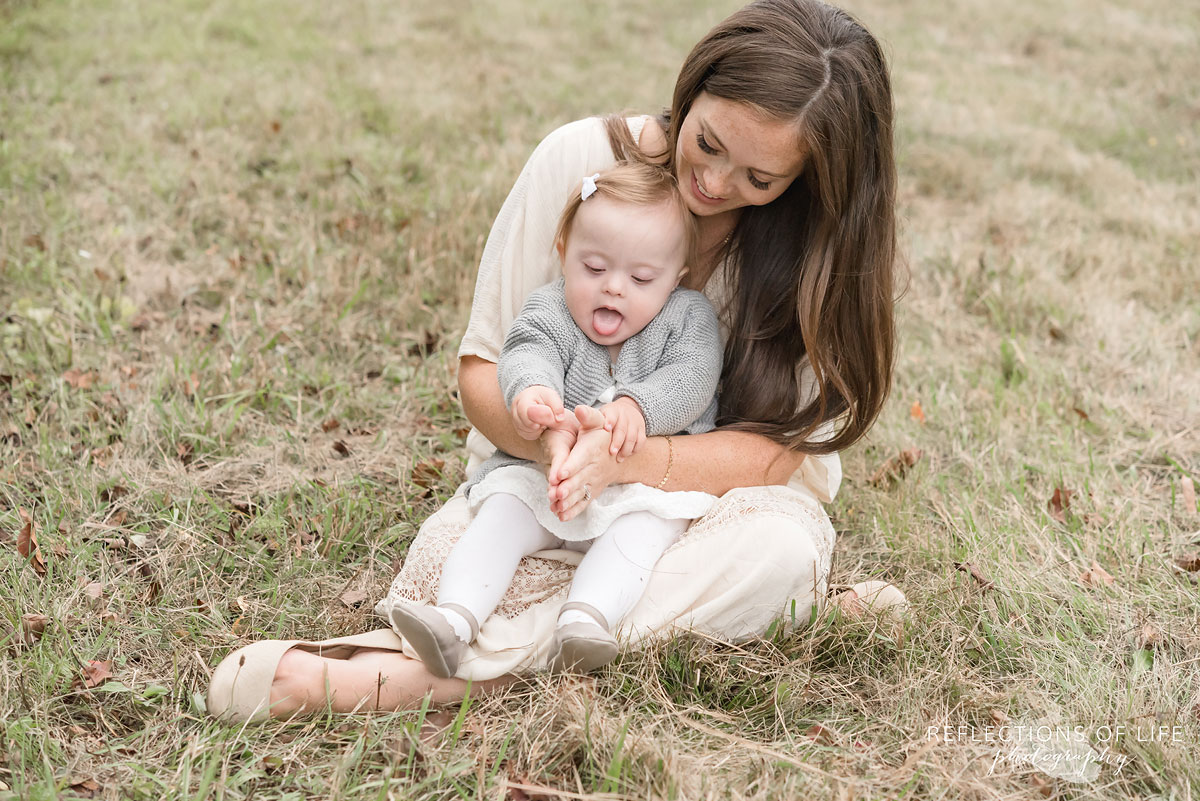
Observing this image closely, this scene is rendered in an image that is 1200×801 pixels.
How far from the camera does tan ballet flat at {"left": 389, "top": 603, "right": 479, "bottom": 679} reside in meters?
2.10

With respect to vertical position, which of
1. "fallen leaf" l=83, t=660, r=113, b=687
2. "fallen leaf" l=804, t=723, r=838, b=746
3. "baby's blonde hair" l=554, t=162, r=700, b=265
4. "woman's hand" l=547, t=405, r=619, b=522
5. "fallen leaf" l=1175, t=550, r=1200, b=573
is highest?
"baby's blonde hair" l=554, t=162, r=700, b=265

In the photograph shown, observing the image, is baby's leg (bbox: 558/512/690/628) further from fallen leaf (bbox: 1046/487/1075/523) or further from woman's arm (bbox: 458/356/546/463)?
fallen leaf (bbox: 1046/487/1075/523)

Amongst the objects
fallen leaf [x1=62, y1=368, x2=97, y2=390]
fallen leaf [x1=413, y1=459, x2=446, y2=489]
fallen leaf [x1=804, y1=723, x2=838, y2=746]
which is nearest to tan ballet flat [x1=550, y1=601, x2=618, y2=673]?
fallen leaf [x1=804, y1=723, x2=838, y2=746]

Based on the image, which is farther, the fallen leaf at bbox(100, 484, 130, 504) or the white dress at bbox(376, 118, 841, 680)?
the fallen leaf at bbox(100, 484, 130, 504)

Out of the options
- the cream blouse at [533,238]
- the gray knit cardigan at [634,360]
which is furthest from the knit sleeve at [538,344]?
the cream blouse at [533,238]

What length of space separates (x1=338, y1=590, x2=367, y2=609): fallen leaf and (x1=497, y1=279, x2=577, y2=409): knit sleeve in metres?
0.69

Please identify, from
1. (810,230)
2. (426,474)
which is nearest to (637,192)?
(810,230)

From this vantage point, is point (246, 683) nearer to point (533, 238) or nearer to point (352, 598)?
point (352, 598)

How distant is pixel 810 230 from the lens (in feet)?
8.46

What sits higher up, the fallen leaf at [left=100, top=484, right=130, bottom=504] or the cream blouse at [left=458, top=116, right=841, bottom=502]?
the cream blouse at [left=458, top=116, right=841, bottom=502]

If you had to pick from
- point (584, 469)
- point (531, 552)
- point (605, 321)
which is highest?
point (605, 321)

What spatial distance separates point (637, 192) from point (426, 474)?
1230 millimetres

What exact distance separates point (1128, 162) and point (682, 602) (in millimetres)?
5398

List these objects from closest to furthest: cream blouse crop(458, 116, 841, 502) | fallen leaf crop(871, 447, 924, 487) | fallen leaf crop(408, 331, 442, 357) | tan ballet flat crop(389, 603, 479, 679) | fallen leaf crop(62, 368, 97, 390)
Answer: tan ballet flat crop(389, 603, 479, 679) → cream blouse crop(458, 116, 841, 502) → fallen leaf crop(871, 447, 924, 487) → fallen leaf crop(62, 368, 97, 390) → fallen leaf crop(408, 331, 442, 357)
